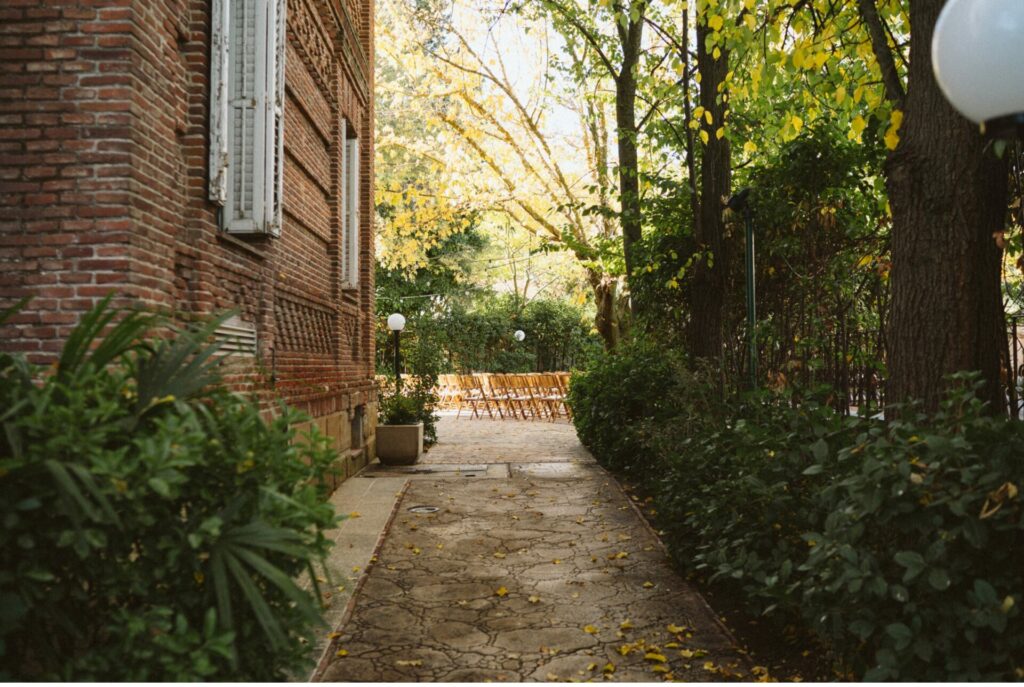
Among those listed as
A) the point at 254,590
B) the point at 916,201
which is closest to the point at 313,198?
the point at 916,201

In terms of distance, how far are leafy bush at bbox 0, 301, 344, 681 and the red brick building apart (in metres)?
0.49

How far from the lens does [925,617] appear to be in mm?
3037

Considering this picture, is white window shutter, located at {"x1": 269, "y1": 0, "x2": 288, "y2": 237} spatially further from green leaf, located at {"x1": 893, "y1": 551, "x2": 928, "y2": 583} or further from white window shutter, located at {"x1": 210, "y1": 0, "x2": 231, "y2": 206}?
green leaf, located at {"x1": 893, "y1": 551, "x2": 928, "y2": 583}

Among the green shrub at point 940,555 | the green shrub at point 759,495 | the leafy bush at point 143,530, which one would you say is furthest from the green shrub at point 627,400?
the leafy bush at point 143,530

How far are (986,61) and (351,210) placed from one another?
1025 centimetres

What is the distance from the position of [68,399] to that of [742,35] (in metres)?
5.99

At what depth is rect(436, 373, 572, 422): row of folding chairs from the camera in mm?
22922

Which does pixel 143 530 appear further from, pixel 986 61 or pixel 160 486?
pixel 986 61

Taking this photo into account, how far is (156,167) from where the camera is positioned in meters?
5.14

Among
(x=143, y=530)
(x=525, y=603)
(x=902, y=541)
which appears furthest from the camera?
(x=525, y=603)

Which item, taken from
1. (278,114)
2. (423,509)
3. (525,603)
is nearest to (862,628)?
(525,603)

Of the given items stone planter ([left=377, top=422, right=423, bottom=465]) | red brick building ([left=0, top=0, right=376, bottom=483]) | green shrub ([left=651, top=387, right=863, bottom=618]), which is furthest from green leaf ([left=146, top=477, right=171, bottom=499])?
stone planter ([left=377, top=422, right=423, bottom=465])

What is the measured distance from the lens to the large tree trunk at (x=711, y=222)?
9.59 m

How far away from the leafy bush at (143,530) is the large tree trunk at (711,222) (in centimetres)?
769
